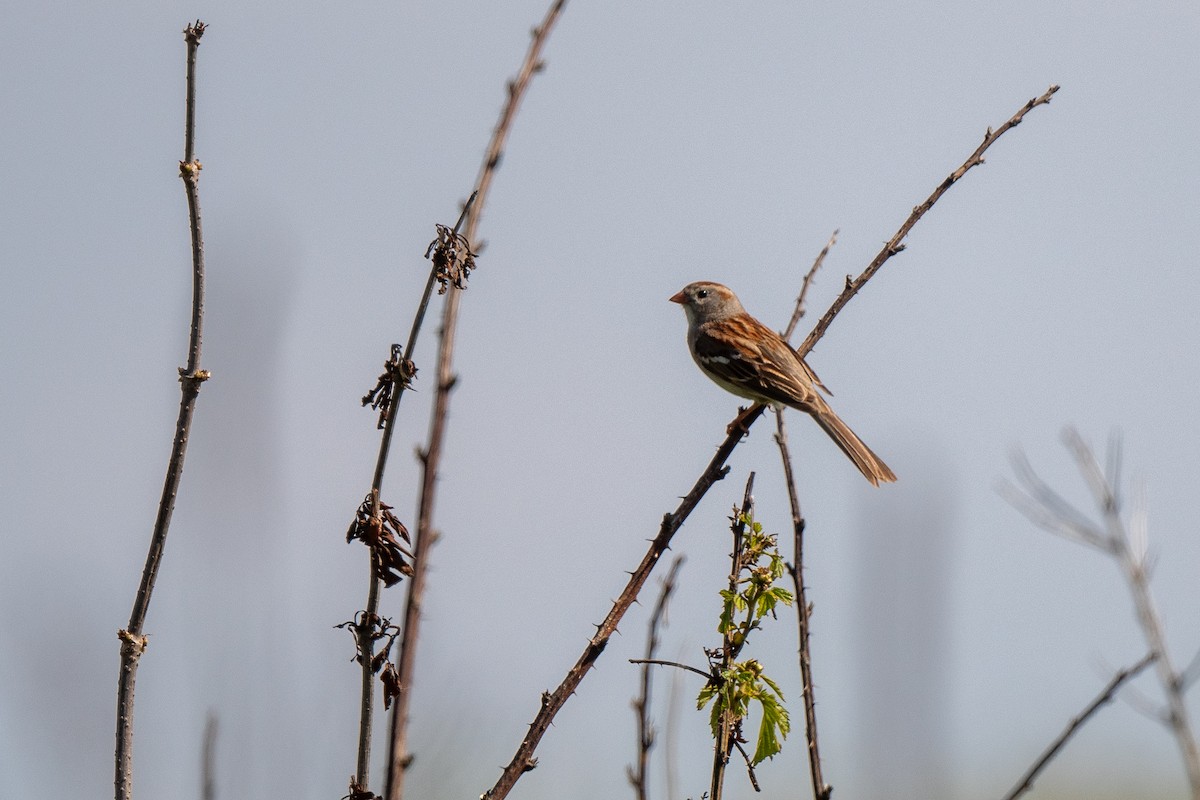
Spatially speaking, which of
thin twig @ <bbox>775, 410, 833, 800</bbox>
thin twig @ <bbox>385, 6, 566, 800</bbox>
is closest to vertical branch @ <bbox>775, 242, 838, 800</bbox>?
thin twig @ <bbox>775, 410, 833, 800</bbox>

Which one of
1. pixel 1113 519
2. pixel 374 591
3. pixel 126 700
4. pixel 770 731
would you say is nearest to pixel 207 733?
pixel 126 700

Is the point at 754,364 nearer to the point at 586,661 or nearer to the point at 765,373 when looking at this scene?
the point at 765,373

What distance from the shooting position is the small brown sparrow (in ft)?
21.9

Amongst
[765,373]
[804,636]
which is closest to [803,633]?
[804,636]

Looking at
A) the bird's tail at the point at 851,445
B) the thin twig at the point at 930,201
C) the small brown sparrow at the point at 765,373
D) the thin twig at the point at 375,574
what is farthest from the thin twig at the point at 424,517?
the bird's tail at the point at 851,445

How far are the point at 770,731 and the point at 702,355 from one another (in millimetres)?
4544

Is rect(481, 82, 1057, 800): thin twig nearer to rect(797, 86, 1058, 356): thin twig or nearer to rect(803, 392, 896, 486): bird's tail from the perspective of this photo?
rect(797, 86, 1058, 356): thin twig

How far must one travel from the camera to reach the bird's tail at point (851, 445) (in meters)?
6.60

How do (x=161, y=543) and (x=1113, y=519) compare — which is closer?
(x=1113, y=519)

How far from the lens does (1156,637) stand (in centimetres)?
156

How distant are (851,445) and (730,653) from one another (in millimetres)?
3901

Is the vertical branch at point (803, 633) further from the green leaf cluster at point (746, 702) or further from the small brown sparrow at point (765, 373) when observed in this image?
the small brown sparrow at point (765, 373)

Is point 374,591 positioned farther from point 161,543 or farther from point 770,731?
point 770,731

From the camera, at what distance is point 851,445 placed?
22.3 ft
